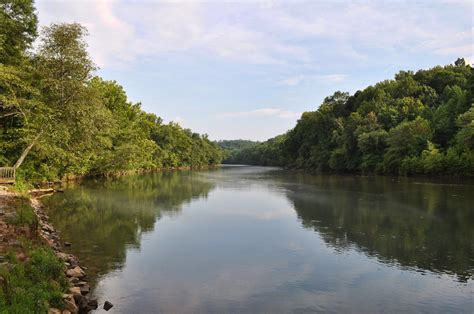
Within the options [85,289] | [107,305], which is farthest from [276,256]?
[85,289]

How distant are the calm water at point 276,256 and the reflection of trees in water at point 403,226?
0.06m

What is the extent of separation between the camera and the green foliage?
8305 millimetres

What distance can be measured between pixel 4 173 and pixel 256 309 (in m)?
24.7

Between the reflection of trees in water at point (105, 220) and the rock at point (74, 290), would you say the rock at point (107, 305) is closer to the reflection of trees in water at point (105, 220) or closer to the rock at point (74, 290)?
the rock at point (74, 290)

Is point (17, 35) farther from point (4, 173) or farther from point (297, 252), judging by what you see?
point (297, 252)

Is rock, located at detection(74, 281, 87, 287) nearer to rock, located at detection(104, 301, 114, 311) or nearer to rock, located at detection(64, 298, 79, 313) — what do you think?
rock, located at detection(104, 301, 114, 311)

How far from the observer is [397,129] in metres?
68.4

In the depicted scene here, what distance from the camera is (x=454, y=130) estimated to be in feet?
203

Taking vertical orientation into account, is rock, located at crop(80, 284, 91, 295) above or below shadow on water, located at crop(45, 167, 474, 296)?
below

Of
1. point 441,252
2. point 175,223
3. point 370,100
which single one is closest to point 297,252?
point 441,252

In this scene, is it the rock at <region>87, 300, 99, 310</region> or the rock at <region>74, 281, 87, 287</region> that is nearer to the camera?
the rock at <region>87, 300, 99, 310</region>

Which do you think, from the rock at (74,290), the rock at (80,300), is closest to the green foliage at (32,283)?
the rock at (74,290)

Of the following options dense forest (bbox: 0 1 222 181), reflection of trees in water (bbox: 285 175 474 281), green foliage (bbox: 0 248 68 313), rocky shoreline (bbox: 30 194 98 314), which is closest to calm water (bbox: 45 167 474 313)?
reflection of trees in water (bbox: 285 175 474 281)

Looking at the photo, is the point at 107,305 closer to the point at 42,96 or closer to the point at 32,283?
the point at 32,283
